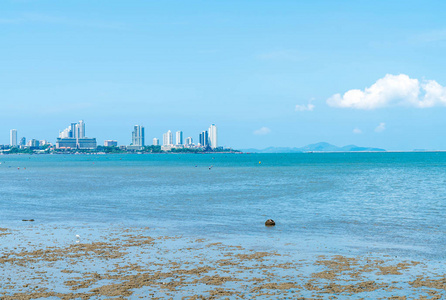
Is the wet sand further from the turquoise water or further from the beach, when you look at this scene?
the turquoise water

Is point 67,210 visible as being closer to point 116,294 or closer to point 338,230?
point 338,230

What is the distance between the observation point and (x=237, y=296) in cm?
2042

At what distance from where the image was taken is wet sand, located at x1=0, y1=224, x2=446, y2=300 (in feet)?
68.2

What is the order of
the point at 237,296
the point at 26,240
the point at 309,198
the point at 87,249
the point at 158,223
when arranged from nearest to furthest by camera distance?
the point at 237,296
the point at 87,249
the point at 26,240
the point at 158,223
the point at 309,198

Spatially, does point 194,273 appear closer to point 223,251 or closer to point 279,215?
point 223,251

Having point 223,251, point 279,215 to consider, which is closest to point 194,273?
point 223,251

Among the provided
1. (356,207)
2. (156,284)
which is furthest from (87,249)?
(356,207)

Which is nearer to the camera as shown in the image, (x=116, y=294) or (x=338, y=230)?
(x=116, y=294)

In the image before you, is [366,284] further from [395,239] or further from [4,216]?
[4,216]

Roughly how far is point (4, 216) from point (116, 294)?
29417 mm

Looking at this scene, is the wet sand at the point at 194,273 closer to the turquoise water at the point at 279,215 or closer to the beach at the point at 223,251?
the beach at the point at 223,251

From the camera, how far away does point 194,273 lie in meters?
24.1

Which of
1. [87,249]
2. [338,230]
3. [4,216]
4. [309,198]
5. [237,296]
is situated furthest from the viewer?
[309,198]

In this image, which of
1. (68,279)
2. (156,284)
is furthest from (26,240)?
(156,284)
